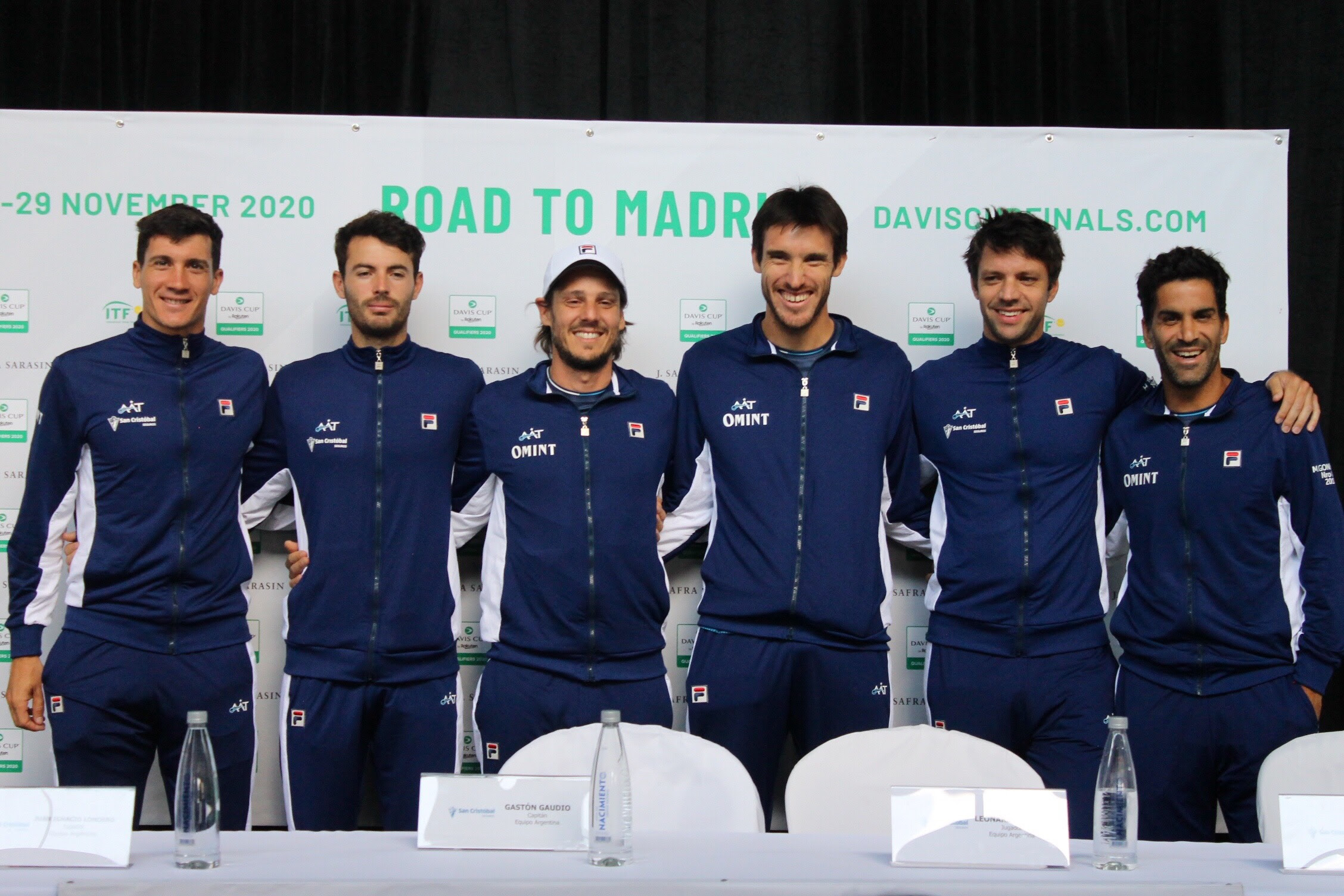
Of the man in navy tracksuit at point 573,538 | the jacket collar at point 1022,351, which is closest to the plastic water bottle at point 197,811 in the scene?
the man in navy tracksuit at point 573,538

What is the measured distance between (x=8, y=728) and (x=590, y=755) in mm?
1967

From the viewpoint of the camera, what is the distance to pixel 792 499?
2836 mm

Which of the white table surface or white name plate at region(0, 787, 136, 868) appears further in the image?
white name plate at region(0, 787, 136, 868)

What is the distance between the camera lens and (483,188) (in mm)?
3289

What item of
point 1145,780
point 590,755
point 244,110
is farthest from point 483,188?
point 1145,780

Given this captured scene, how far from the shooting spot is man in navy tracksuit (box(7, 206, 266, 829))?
2.78 meters

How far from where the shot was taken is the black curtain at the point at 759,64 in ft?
11.4

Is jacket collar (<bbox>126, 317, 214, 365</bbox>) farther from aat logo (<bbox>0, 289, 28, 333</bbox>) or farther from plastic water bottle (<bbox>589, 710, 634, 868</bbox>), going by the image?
plastic water bottle (<bbox>589, 710, 634, 868</bbox>)

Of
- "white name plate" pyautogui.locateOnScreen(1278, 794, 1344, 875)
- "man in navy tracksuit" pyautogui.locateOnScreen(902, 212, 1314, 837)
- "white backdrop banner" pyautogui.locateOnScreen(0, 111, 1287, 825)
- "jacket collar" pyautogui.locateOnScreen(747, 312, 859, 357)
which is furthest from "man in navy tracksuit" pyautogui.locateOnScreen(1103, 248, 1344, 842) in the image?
"white name plate" pyautogui.locateOnScreen(1278, 794, 1344, 875)

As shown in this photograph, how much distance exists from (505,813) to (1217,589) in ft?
6.13

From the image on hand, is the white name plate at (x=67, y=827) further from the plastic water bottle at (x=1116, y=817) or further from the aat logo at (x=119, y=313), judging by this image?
the aat logo at (x=119, y=313)

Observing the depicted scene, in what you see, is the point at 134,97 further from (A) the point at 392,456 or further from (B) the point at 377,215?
(A) the point at 392,456

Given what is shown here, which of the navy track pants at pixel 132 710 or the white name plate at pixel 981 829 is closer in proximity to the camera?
the white name plate at pixel 981 829

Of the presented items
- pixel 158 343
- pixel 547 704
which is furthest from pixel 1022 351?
pixel 158 343
